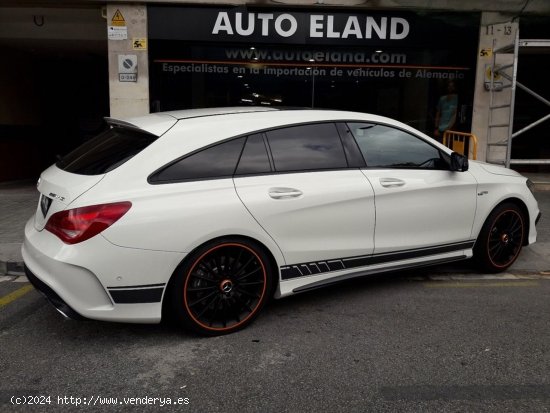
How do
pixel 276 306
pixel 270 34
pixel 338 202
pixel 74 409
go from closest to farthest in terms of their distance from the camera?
pixel 74 409, pixel 338 202, pixel 276 306, pixel 270 34

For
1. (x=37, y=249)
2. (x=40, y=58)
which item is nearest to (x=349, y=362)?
(x=37, y=249)

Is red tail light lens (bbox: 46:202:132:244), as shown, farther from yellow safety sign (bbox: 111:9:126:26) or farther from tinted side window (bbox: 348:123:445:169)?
yellow safety sign (bbox: 111:9:126:26)

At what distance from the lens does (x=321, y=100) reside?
10.1 metres

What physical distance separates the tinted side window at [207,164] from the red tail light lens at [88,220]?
0.35 metres

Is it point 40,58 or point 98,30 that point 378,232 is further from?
point 40,58

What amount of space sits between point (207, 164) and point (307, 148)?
34.2 inches

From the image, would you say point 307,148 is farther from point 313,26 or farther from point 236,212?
point 313,26

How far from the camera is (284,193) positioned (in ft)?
13.0

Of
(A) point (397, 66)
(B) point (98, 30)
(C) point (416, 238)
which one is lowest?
(C) point (416, 238)

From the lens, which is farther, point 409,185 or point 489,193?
point 489,193

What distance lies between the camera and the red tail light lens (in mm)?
3346

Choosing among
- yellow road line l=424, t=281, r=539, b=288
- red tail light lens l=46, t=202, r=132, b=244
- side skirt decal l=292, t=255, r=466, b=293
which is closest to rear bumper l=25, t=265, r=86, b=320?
red tail light lens l=46, t=202, r=132, b=244

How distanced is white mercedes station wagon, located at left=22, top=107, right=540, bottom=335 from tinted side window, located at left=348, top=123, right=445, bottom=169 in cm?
1

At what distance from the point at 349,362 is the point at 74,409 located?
1671 mm
